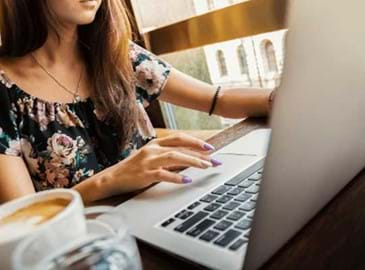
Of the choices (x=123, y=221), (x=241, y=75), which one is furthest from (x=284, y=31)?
(x=241, y=75)

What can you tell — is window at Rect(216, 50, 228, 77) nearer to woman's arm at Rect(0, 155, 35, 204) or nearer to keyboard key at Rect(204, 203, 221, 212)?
woman's arm at Rect(0, 155, 35, 204)

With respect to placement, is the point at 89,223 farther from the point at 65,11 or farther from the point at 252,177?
the point at 65,11

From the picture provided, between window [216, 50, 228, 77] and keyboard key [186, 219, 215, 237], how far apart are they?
1200mm

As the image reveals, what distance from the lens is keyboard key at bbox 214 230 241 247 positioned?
1.17 ft

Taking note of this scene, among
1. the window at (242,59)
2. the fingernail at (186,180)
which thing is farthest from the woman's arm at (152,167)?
the window at (242,59)

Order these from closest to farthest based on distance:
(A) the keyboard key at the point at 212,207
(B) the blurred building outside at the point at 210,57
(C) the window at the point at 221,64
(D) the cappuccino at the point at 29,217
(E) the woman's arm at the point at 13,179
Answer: (D) the cappuccino at the point at 29,217, (A) the keyboard key at the point at 212,207, (E) the woman's arm at the point at 13,179, (B) the blurred building outside at the point at 210,57, (C) the window at the point at 221,64

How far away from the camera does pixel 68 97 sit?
985 mm

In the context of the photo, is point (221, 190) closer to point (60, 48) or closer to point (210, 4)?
point (60, 48)

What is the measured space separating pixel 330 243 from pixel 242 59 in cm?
128

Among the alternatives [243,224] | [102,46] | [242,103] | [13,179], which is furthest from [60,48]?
[243,224]

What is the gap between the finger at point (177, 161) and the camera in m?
0.60

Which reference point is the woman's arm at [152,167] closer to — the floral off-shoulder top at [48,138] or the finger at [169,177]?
the finger at [169,177]

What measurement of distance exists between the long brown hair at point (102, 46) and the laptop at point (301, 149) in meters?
0.62

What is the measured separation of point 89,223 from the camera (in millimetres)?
369
